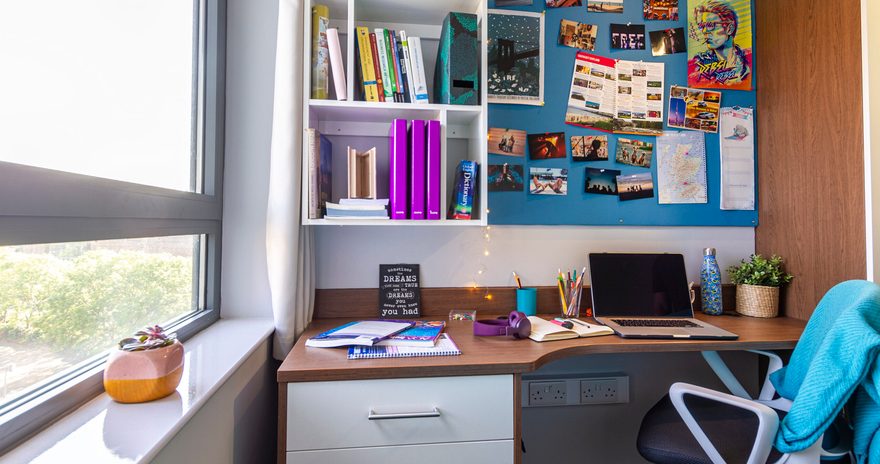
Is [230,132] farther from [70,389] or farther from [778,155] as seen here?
[778,155]

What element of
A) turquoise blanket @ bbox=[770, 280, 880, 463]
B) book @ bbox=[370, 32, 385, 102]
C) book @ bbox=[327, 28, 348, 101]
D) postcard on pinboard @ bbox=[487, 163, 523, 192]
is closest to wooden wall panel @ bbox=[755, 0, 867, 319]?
turquoise blanket @ bbox=[770, 280, 880, 463]

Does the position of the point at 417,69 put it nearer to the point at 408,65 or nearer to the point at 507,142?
the point at 408,65

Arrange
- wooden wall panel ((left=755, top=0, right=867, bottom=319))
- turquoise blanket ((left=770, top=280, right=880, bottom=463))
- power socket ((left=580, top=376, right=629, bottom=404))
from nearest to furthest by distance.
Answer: turquoise blanket ((left=770, top=280, right=880, bottom=463))
wooden wall panel ((left=755, top=0, right=867, bottom=319))
power socket ((left=580, top=376, right=629, bottom=404))

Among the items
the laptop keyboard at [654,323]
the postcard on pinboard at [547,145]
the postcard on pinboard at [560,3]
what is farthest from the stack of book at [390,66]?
the laptop keyboard at [654,323]

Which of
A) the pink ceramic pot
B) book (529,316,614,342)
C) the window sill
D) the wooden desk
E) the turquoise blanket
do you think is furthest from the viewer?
book (529,316,614,342)

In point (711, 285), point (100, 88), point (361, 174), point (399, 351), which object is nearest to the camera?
point (100, 88)

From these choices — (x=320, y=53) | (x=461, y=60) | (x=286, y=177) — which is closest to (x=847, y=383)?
(x=461, y=60)

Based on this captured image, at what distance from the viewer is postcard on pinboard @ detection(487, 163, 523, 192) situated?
1745mm

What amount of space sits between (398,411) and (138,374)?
0.58 metres

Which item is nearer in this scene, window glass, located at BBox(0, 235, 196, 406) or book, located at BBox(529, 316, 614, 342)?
window glass, located at BBox(0, 235, 196, 406)

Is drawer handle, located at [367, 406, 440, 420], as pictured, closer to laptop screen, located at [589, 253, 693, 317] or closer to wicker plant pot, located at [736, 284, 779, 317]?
laptop screen, located at [589, 253, 693, 317]

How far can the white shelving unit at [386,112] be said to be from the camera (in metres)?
1.43

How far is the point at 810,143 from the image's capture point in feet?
5.38

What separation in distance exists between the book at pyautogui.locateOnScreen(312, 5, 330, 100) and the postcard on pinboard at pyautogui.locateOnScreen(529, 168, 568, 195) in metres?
0.85
